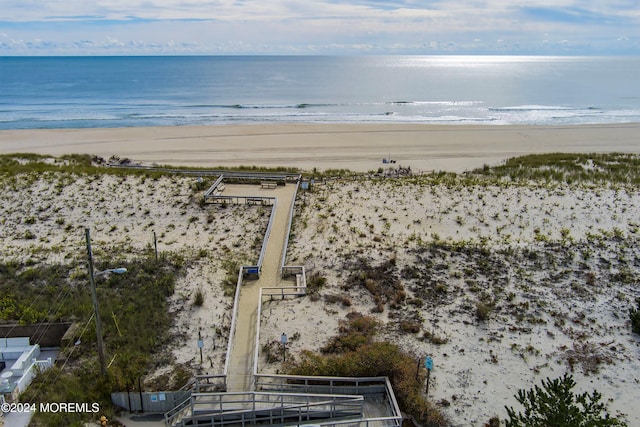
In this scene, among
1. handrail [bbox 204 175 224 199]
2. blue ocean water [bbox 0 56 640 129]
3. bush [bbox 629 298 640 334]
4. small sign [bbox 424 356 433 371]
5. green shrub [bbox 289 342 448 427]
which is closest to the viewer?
green shrub [bbox 289 342 448 427]

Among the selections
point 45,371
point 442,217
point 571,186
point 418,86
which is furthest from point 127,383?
point 418,86

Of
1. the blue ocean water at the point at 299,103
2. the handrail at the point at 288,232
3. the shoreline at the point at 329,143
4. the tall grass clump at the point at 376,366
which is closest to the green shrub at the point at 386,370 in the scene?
the tall grass clump at the point at 376,366

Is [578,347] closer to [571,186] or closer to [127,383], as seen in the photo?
[127,383]

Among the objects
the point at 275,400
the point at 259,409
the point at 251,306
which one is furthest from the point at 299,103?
the point at 259,409

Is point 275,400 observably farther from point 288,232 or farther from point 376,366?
point 288,232

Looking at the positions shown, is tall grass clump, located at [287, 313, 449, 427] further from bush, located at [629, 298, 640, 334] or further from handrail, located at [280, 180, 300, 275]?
bush, located at [629, 298, 640, 334]

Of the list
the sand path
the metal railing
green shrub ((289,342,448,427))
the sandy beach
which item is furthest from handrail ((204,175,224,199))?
the metal railing
